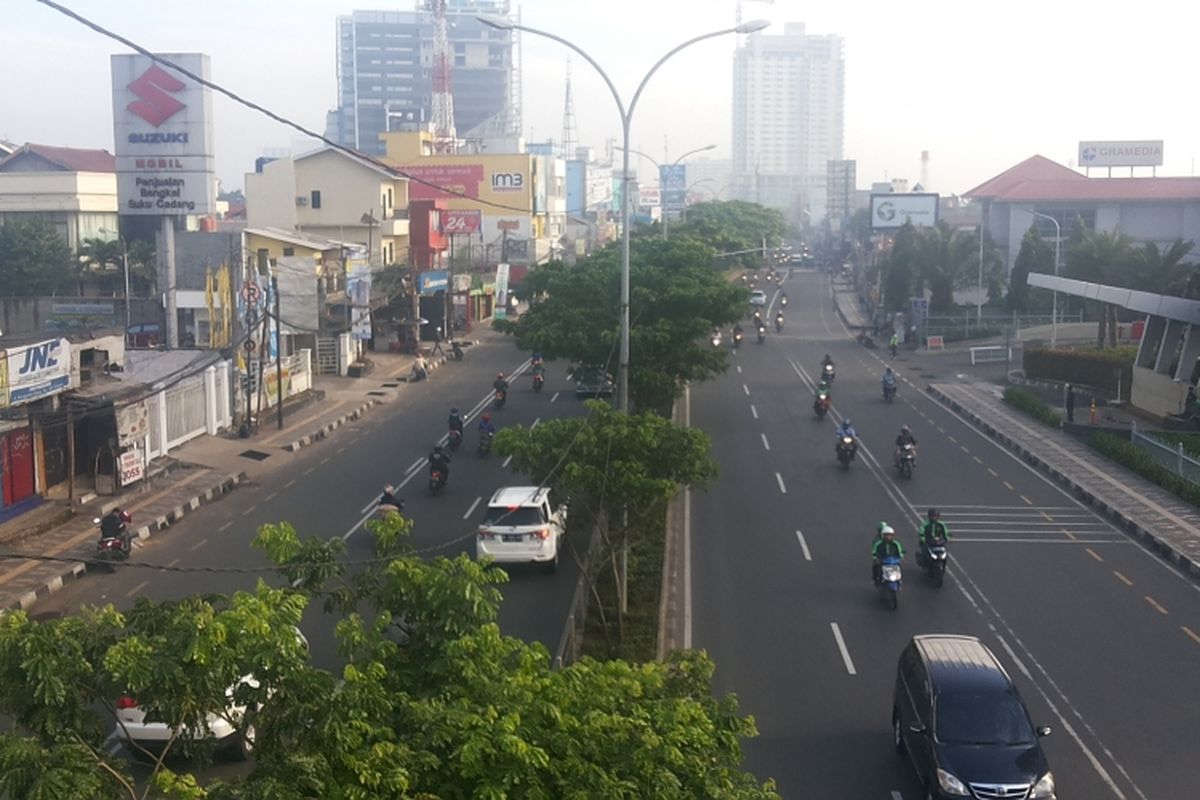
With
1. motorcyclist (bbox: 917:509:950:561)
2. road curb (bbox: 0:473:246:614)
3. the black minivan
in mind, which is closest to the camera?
the black minivan

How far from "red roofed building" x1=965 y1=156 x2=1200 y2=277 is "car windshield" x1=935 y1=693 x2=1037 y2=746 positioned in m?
73.5

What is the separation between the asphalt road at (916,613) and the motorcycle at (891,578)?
0.22 m

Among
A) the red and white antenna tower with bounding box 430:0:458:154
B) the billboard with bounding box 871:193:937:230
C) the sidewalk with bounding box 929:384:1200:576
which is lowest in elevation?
the sidewalk with bounding box 929:384:1200:576

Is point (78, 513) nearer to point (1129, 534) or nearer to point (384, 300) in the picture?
point (1129, 534)

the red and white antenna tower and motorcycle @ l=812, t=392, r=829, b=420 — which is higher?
the red and white antenna tower

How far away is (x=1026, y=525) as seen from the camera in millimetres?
24797

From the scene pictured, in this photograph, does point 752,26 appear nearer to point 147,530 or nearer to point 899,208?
point 147,530

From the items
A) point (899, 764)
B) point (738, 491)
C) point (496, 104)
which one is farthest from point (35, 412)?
point (496, 104)

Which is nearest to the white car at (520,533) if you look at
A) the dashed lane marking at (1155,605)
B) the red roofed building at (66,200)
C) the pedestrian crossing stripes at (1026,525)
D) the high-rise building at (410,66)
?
the pedestrian crossing stripes at (1026,525)

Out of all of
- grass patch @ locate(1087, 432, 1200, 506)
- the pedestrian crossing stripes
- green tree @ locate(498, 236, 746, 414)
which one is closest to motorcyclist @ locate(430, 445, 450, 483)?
green tree @ locate(498, 236, 746, 414)

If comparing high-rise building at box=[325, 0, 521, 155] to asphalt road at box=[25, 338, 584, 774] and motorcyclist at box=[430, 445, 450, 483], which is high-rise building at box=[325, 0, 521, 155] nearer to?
A: asphalt road at box=[25, 338, 584, 774]

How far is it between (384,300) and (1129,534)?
37.4 metres

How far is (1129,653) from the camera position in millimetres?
16938

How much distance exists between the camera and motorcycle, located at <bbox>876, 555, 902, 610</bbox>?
1877cm
